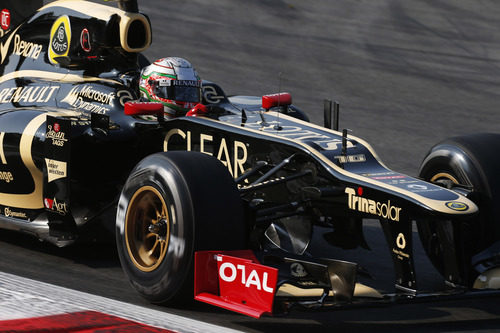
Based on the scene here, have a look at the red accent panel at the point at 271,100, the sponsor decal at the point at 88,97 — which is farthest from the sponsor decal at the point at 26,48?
the red accent panel at the point at 271,100

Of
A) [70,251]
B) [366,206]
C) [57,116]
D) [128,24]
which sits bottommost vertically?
[70,251]

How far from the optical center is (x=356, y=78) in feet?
57.1

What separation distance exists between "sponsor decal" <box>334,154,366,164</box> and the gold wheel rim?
1266 millimetres

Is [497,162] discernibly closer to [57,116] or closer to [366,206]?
[366,206]

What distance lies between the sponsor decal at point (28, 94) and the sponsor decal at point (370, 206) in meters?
3.46

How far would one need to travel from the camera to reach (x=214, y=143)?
699 cm

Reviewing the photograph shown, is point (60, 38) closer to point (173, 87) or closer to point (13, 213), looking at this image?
point (173, 87)

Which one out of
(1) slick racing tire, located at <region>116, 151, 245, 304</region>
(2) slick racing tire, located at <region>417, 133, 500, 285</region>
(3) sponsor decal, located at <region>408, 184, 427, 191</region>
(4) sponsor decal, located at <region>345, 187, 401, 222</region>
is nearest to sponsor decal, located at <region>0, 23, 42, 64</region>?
(1) slick racing tire, located at <region>116, 151, 245, 304</region>

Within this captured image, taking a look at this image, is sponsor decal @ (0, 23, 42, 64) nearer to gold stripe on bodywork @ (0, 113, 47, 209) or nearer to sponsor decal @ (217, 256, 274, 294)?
gold stripe on bodywork @ (0, 113, 47, 209)

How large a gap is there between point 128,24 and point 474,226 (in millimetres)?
3754

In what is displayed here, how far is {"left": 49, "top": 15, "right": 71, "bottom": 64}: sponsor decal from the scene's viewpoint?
877 cm

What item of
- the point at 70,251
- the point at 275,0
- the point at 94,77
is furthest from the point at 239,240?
the point at 275,0

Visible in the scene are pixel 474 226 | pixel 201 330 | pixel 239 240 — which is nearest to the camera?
pixel 201 330

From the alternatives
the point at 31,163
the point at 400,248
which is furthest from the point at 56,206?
the point at 400,248
